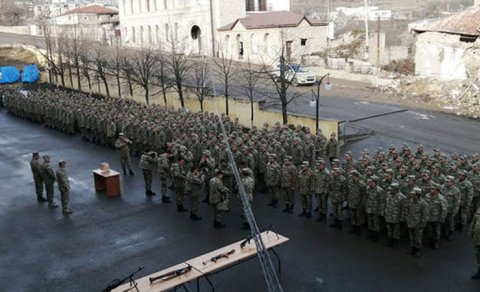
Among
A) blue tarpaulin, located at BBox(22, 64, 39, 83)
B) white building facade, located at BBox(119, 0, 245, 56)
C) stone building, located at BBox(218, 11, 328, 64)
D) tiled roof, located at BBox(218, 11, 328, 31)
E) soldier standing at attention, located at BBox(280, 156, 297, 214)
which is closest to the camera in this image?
soldier standing at attention, located at BBox(280, 156, 297, 214)

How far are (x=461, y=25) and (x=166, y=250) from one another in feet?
89.8

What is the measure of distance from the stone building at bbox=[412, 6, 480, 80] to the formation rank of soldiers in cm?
1752

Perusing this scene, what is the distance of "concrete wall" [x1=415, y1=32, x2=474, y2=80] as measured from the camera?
31.5 metres

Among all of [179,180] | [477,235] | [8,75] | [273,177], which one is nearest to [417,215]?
[477,235]

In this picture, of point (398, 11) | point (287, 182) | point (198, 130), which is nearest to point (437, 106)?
point (198, 130)

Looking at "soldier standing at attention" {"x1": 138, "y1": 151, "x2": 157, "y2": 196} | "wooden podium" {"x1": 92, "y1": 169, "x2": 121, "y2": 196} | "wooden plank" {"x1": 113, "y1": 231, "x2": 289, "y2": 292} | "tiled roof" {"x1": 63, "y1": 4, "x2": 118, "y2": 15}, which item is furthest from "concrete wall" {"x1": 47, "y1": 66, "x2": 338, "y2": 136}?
"tiled roof" {"x1": 63, "y1": 4, "x2": 118, "y2": 15}

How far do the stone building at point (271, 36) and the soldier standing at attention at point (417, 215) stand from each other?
36.5 m

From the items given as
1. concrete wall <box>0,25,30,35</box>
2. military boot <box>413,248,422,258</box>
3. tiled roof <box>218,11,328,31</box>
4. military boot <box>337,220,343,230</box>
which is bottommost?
military boot <box>413,248,422,258</box>

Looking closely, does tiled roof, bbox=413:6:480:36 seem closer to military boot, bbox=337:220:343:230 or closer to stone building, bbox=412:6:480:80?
stone building, bbox=412:6:480:80

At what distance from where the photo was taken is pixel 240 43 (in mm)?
51875

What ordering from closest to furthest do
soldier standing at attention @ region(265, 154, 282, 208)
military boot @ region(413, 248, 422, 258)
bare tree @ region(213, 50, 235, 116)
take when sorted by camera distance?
military boot @ region(413, 248, 422, 258)
soldier standing at attention @ region(265, 154, 282, 208)
bare tree @ region(213, 50, 235, 116)

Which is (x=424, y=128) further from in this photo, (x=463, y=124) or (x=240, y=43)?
(x=240, y=43)

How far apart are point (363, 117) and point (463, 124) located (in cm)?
488

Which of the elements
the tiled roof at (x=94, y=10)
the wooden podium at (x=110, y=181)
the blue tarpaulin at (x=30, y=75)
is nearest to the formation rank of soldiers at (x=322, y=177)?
the wooden podium at (x=110, y=181)
